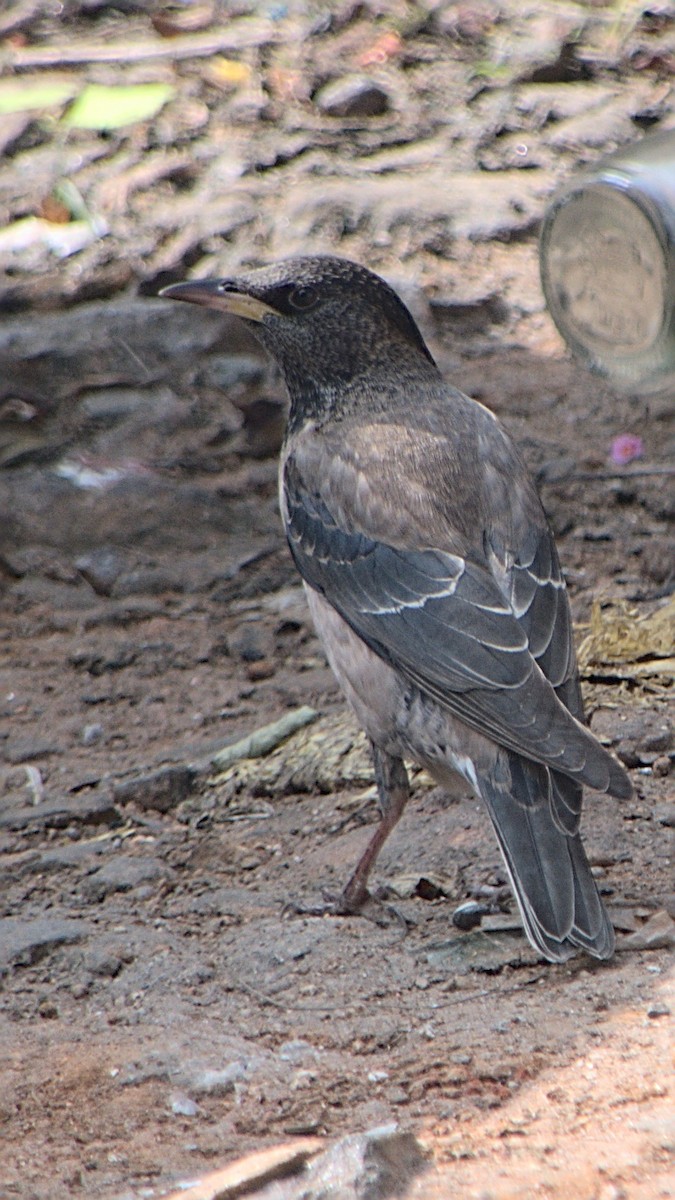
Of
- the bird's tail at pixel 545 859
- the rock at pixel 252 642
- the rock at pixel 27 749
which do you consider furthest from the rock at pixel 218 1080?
the rock at pixel 252 642

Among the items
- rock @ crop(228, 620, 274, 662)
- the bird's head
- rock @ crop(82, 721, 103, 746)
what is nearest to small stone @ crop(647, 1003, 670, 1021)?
the bird's head

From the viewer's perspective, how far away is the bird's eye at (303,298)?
563cm

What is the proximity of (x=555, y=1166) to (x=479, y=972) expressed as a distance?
49.2 inches

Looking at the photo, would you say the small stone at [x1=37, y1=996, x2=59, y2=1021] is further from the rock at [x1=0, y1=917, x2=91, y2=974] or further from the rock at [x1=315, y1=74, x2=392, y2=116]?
the rock at [x1=315, y1=74, x2=392, y2=116]

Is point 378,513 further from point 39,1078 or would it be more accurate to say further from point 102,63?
point 102,63

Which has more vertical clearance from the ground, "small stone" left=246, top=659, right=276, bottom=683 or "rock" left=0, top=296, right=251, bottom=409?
"rock" left=0, top=296, right=251, bottom=409

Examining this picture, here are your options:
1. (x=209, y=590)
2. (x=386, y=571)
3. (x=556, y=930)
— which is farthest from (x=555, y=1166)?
(x=209, y=590)

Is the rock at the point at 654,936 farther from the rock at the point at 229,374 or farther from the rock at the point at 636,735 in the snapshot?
the rock at the point at 229,374

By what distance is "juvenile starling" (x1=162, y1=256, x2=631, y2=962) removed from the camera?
436 cm

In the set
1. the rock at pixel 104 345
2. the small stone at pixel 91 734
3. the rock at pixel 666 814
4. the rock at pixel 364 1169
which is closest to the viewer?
the rock at pixel 364 1169

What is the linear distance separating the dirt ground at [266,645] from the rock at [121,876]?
17 mm

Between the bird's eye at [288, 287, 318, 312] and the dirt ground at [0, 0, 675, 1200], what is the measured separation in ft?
4.83

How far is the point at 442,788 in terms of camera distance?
17.9ft

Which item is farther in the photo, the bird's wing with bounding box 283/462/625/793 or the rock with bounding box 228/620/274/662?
the rock with bounding box 228/620/274/662
